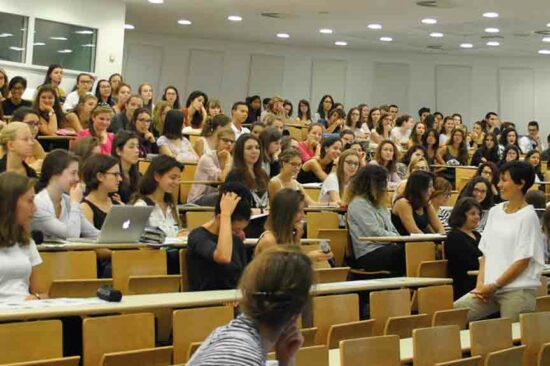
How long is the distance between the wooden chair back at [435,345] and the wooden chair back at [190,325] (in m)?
0.93

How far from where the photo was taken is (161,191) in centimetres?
691

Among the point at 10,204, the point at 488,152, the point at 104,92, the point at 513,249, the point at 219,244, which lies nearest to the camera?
the point at 10,204

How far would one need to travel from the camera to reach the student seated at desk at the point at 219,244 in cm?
561

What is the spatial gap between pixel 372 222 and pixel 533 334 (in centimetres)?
243

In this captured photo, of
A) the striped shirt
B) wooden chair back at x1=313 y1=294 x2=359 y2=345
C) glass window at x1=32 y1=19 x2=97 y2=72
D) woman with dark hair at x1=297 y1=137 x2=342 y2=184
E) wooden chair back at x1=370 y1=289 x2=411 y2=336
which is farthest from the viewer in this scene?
glass window at x1=32 y1=19 x2=97 y2=72

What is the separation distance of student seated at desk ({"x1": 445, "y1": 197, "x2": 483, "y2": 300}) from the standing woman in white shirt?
1.05 m

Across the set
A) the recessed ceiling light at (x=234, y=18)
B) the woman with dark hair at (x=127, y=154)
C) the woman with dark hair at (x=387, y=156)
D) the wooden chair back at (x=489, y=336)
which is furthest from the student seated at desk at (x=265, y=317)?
the recessed ceiling light at (x=234, y=18)

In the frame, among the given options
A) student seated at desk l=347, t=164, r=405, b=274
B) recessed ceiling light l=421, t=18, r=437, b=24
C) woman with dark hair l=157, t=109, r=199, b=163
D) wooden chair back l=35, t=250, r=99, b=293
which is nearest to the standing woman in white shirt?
student seated at desk l=347, t=164, r=405, b=274

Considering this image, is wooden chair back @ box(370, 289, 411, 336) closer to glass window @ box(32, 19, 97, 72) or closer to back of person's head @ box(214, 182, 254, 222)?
back of person's head @ box(214, 182, 254, 222)

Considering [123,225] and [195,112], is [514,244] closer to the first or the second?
[123,225]

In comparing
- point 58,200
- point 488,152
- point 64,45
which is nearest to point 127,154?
point 58,200

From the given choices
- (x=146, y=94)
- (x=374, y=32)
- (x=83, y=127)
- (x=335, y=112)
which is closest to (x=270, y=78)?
(x=374, y=32)

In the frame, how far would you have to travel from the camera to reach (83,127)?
34.3 feet

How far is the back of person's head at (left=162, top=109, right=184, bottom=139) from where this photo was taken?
9977 mm
